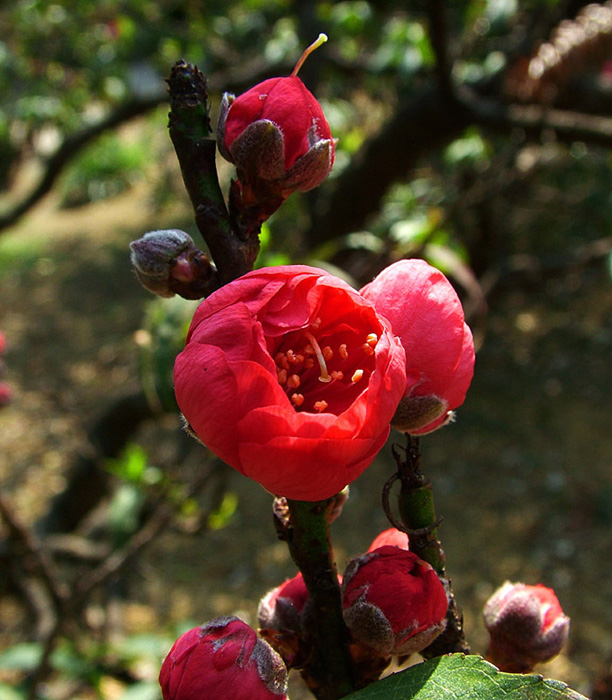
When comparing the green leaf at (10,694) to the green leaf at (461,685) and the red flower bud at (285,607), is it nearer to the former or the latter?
the red flower bud at (285,607)

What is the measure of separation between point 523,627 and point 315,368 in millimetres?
450

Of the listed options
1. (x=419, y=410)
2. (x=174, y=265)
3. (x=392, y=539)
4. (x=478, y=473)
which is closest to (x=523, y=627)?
(x=392, y=539)

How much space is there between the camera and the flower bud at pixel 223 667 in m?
0.69

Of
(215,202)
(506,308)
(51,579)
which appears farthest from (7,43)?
(215,202)

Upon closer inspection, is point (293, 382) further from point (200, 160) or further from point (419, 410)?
point (200, 160)

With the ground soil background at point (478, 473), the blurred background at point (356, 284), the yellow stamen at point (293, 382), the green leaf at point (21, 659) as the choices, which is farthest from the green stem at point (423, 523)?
the green leaf at point (21, 659)

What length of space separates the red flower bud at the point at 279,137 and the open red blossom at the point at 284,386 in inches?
5.2

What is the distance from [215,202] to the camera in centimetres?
74

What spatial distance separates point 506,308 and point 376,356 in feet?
20.1


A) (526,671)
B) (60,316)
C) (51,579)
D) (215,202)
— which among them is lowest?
(60,316)

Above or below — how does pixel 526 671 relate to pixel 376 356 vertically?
below

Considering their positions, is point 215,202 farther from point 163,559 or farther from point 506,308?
point 506,308

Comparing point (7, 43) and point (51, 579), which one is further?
point (7, 43)

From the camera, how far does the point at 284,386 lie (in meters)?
0.73
